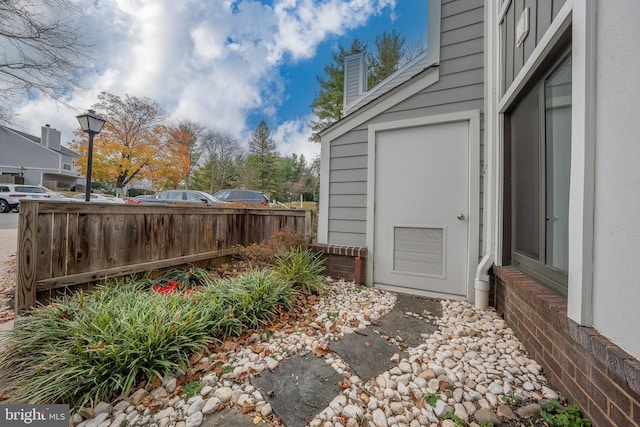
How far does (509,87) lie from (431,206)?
4.41 feet

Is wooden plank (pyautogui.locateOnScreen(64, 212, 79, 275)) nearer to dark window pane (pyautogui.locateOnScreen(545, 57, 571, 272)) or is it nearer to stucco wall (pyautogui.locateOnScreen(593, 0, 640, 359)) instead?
stucco wall (pyautogui.locateOnScreen(593, 0, 640, 359))

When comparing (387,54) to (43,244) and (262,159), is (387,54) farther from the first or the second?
(43,244)

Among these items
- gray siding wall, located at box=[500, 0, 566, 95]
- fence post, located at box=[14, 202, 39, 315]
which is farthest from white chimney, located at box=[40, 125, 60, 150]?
gray siding wall, located at box=[500, 0, 566, 95]

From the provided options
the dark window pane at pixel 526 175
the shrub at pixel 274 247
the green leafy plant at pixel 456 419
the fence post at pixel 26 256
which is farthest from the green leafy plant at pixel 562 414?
the fence post at pixel 26 256

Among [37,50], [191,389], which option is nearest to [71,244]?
[191,389]

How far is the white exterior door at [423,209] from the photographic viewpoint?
9.62ft

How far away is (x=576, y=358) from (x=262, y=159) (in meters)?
20.7

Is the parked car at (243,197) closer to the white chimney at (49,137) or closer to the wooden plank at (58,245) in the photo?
the wooden plank at (58,245)

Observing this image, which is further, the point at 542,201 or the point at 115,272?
the point at 115,272

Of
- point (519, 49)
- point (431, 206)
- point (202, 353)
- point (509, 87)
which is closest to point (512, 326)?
point (431, 206)

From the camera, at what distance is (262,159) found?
20.5m

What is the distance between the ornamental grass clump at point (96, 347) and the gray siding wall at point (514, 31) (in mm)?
3151

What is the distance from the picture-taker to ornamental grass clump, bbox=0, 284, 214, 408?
1476 mm

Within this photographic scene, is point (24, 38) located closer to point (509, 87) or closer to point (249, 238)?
point (249, 238)
